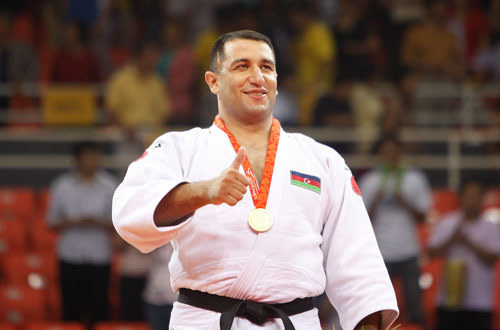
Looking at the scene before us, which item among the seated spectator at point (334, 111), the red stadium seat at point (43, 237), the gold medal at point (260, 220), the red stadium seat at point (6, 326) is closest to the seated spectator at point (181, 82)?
the seated spectator at point (334, 111)

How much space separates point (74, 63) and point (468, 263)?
5389mm

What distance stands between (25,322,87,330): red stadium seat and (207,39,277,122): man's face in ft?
15.0

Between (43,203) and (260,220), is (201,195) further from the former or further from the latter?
(43,203)

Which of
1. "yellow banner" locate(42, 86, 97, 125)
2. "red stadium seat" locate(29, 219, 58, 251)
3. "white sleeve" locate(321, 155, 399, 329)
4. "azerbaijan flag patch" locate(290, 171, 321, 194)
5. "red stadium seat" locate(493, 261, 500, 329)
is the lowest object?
"red stadium seat" locate(493, 261, 500, 329)

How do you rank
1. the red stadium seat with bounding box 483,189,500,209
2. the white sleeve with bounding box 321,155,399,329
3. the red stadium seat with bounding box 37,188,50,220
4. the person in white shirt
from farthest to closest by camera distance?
the red stadium seat with bounding box 37,188,50,220 < the red stadium seat with bounding box 483,189,500,209 < the person in white shirt < the white sleeve with bounding box 321,155,399,329

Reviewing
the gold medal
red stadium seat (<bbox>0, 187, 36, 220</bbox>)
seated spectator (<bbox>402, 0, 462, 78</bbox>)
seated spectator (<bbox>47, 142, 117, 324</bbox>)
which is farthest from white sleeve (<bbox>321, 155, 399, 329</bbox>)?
seated spectator (<bbox>402, 0, 462, 78</bbox>)

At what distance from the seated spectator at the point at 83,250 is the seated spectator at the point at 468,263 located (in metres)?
3.09

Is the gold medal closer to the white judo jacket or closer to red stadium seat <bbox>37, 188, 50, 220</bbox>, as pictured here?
the white judo jacket

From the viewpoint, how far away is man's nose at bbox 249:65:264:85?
3.58 m

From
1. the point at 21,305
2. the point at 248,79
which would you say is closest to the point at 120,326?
the point at 21,305

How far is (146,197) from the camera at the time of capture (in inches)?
127

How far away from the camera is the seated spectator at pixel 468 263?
7562mm

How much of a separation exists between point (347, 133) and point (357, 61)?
97 cm

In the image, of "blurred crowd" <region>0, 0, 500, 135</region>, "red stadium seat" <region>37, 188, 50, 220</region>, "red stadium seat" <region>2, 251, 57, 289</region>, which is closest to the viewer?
"red stadium seat" <region>2, 251, 57, 289</region>
